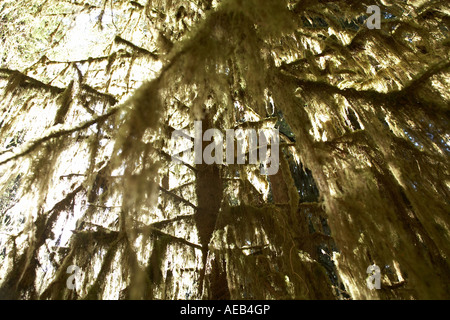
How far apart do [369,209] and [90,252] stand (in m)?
2.33

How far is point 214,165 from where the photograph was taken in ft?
11.3

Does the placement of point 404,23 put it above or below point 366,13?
below

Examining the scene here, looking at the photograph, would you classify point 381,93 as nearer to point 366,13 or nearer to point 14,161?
point 366,13

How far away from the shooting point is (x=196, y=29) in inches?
67.9

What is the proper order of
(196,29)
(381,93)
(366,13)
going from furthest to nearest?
(366,13) → (381,93) → (196,29)

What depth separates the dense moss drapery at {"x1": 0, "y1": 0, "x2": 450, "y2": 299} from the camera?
5.95 feet

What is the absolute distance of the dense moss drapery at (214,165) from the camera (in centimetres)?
181

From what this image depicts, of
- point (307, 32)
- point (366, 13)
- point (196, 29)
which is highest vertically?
point (307, 32)
